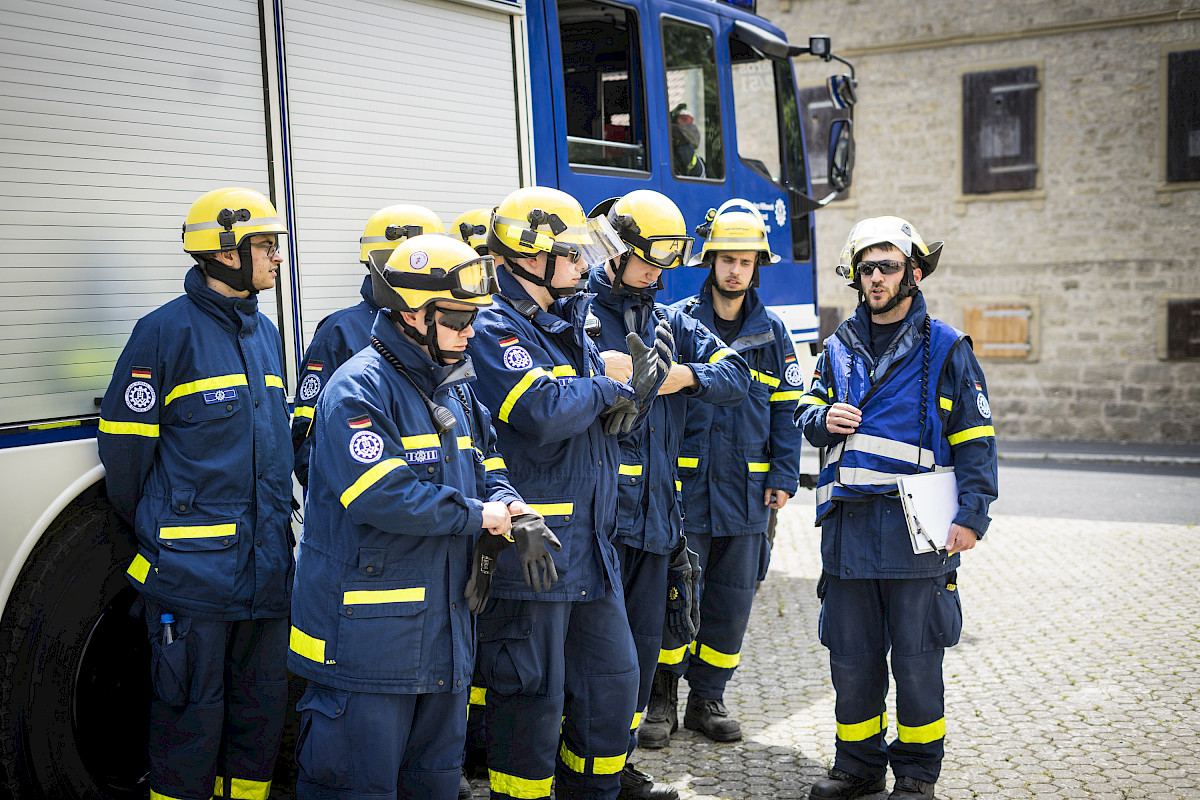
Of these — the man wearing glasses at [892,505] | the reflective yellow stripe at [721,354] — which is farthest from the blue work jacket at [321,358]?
the man wearing glasses at [892,505]

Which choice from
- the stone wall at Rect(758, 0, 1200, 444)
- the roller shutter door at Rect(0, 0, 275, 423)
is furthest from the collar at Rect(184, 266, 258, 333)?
the stone wall at Rect(758, 0, 1200, 444)

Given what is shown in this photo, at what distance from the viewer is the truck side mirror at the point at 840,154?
764cm

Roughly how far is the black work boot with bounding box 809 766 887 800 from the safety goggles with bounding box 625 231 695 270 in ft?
6.75

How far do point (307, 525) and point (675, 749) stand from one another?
8.09ft

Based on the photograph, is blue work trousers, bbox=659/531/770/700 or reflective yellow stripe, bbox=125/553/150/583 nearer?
reflective yellow stripe, bbox=125/553/150/583

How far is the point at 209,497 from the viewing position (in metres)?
3.61

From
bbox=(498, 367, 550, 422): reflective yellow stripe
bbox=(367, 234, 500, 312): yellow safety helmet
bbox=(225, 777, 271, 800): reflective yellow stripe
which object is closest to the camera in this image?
bbox=(367, 234, 500, 312): yellow safety helmet

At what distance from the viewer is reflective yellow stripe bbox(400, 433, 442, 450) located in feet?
9.70

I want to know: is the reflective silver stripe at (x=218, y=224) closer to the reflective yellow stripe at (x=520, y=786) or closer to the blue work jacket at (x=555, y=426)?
the blue work jacket at (x=555, y=426)

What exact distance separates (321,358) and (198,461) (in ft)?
2.10

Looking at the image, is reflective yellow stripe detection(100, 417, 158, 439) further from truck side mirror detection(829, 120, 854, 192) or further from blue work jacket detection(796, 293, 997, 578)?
truck side mirror detection(829, 120, 854, 192)

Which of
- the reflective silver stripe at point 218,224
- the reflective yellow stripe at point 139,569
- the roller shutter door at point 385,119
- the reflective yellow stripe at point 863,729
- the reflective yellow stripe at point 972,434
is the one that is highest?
the roller shutter door at point 385,119

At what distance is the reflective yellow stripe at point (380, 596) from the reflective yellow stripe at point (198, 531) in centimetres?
94

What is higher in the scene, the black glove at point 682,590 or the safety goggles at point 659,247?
the safety goggles at point 659,247
